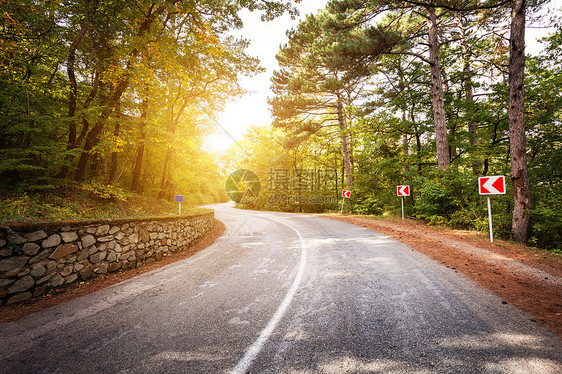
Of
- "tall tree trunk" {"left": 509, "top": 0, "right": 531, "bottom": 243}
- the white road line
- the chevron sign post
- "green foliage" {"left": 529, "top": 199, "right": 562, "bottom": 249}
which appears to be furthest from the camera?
"green foliage" {"left": 529, "top": 199, "right": 562, "bottom": 249}

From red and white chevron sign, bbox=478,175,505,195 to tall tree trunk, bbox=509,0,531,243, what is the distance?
1.15m

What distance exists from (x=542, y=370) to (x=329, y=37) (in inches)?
488

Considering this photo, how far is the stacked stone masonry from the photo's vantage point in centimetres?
343

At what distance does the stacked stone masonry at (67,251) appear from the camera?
11.3 feet

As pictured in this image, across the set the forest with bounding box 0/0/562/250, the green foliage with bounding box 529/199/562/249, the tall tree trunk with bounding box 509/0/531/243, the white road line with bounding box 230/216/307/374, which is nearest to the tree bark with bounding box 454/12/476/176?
→ the forest with bounding box 0/0/562/250

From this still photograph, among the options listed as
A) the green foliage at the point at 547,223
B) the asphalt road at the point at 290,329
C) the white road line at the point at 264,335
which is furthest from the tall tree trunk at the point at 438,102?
the white road line at the point at 264,335

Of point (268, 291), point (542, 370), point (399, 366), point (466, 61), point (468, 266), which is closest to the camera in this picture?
point (542, 370)

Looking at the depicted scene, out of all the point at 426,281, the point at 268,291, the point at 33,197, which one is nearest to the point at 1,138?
the point at 33,197

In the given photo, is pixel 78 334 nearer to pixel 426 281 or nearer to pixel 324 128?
pixel 426 281

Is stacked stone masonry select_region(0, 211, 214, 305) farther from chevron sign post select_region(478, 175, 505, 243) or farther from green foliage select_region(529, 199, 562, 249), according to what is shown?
green foliage select_region(529, 199, 562, 249)

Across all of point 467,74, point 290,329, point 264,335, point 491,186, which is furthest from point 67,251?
point 467,74

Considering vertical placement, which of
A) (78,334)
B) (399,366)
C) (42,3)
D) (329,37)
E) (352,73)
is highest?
(329,37)

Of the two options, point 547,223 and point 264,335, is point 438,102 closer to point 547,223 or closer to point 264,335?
point 547,223

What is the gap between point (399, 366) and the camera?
1.91 meters
